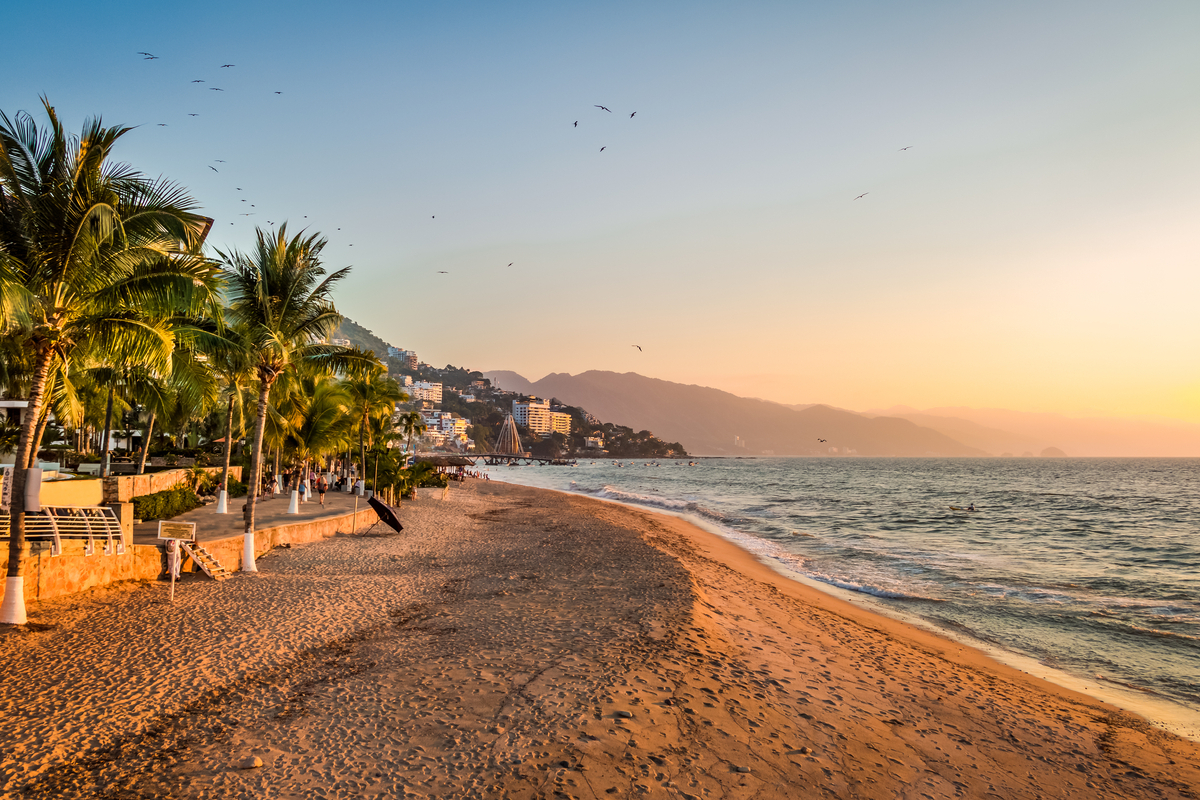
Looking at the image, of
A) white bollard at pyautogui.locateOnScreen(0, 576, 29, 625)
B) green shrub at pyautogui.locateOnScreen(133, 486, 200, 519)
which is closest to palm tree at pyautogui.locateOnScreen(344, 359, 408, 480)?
green shrub at pyautogui.locateOnScreen(133, 486, 200, 519)

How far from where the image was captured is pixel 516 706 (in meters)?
6.23

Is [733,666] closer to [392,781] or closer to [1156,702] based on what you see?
[392,781]

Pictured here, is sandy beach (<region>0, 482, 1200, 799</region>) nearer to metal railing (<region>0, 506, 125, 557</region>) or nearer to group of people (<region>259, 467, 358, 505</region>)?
metal railing (<region>0, 506, 125, 557</region>)

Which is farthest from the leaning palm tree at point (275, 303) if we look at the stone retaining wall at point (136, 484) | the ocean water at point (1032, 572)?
the ocean water at point (1032, 572)

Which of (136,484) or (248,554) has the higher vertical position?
(136,484)

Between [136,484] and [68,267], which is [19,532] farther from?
[136,484]

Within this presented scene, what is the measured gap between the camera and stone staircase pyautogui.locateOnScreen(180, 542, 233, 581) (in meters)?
11.0

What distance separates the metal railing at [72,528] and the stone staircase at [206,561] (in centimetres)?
107

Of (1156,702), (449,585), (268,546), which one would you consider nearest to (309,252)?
(268,546)

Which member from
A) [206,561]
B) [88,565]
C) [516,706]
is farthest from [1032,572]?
[88,565]

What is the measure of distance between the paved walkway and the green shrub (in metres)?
0.23

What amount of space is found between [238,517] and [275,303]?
742 cm

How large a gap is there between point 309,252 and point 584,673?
11.3 m

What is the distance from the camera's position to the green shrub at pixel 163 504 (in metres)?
14.8
